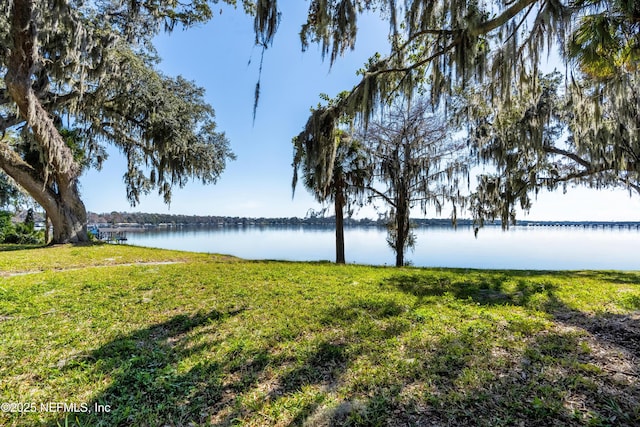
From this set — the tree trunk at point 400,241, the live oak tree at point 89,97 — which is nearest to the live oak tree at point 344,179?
the tree trunk at point 400,241

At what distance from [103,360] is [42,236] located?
→ 19464mm

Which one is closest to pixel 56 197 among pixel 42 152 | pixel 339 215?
pixel 42 152

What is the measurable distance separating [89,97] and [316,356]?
12162mm

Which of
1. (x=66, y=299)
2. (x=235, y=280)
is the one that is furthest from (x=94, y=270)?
(x=235, y=280)

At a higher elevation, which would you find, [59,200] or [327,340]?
[59,200]

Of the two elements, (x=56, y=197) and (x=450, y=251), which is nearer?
(x=56, y=197)

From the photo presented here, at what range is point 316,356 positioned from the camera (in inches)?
108

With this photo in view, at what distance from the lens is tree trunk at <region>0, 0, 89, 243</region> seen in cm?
771

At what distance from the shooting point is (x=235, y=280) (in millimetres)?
5637

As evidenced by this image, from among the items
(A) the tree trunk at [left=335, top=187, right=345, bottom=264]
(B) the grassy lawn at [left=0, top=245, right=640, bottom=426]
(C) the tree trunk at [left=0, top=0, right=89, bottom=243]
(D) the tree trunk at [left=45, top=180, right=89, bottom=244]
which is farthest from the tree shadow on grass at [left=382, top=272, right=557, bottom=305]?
(D) the tree trunk at [left=45, top=180, right=89, bottom=244]

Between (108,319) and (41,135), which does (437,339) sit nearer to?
(108,319)

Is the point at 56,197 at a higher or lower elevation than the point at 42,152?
lower

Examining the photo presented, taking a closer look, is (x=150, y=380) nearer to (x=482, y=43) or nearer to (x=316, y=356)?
(x=316, y=356)

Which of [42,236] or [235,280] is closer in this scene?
[235,280]
